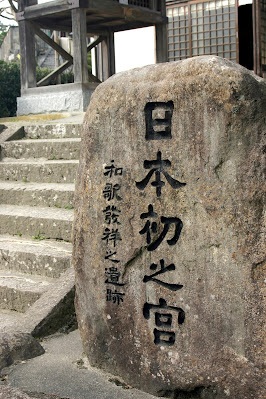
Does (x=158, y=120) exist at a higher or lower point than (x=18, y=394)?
higher

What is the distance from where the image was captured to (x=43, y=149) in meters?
5.92

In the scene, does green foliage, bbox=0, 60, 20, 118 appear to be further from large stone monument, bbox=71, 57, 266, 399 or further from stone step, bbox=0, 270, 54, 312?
large stone monument, bbox=71, 57, 266, 399

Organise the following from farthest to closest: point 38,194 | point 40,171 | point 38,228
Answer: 1. point 40,171
2. point 38,194
3. point 38,228

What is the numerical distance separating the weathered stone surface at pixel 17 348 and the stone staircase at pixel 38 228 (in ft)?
0.61

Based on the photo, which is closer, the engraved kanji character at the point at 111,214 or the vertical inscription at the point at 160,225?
the vertical inscription at the point at 160,225

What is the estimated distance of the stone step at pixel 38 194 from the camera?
508 centimetres

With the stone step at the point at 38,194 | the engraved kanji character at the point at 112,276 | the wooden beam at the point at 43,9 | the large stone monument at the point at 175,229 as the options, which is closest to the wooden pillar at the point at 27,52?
the wooden beam at the point at 43,9

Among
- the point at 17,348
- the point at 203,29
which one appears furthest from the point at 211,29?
the point at 17,348

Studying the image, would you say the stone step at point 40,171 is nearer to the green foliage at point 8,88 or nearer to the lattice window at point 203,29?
the green foliage at point 8,88

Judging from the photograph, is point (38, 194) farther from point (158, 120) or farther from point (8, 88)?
Result: point (8, 88)

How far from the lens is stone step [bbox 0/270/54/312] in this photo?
416cm

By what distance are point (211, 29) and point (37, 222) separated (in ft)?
25.4

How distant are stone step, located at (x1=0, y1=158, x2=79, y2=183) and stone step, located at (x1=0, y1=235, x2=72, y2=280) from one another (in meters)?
0.88

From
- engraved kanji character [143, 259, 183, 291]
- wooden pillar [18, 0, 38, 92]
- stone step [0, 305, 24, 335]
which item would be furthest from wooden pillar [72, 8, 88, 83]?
engraved kanji character [143, 259, 183, 291]
